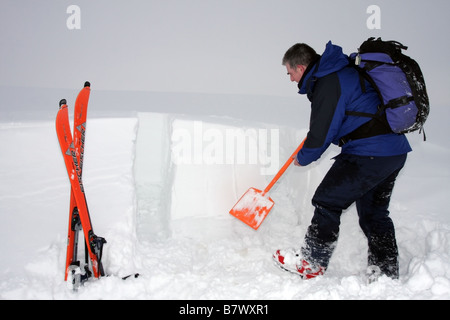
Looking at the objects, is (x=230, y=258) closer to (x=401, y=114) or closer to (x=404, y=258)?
(x=404, y=258)

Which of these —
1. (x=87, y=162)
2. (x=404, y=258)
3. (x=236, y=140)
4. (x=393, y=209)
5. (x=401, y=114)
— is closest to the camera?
(x=401, y=114)

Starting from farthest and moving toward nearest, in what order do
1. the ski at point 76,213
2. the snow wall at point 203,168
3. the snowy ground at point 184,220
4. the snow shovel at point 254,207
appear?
the snow wall at point 203,168, the snow shovel at point 254,207, the snowy ground at point 184,220, the ski at point 76,213

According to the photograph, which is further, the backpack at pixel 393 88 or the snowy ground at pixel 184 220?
the snowy ground at pixel 184 220

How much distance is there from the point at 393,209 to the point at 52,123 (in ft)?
13.0

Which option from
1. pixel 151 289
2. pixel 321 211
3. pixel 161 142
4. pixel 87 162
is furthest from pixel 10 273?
pixel 161 142

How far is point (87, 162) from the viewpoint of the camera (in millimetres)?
3717

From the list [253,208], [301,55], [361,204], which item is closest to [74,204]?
[253,208]

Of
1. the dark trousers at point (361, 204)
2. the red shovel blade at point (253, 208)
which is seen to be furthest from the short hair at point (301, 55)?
the red shovel blade at point (253, 208)

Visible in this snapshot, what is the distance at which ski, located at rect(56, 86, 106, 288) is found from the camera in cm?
213

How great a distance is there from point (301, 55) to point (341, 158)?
774 mm

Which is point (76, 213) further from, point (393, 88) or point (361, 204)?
point (393, 88)

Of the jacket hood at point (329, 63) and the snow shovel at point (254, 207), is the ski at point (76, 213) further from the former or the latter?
the jacket hood at point (329, 63)

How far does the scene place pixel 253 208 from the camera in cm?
348

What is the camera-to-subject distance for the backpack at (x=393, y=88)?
2025 millimetres
